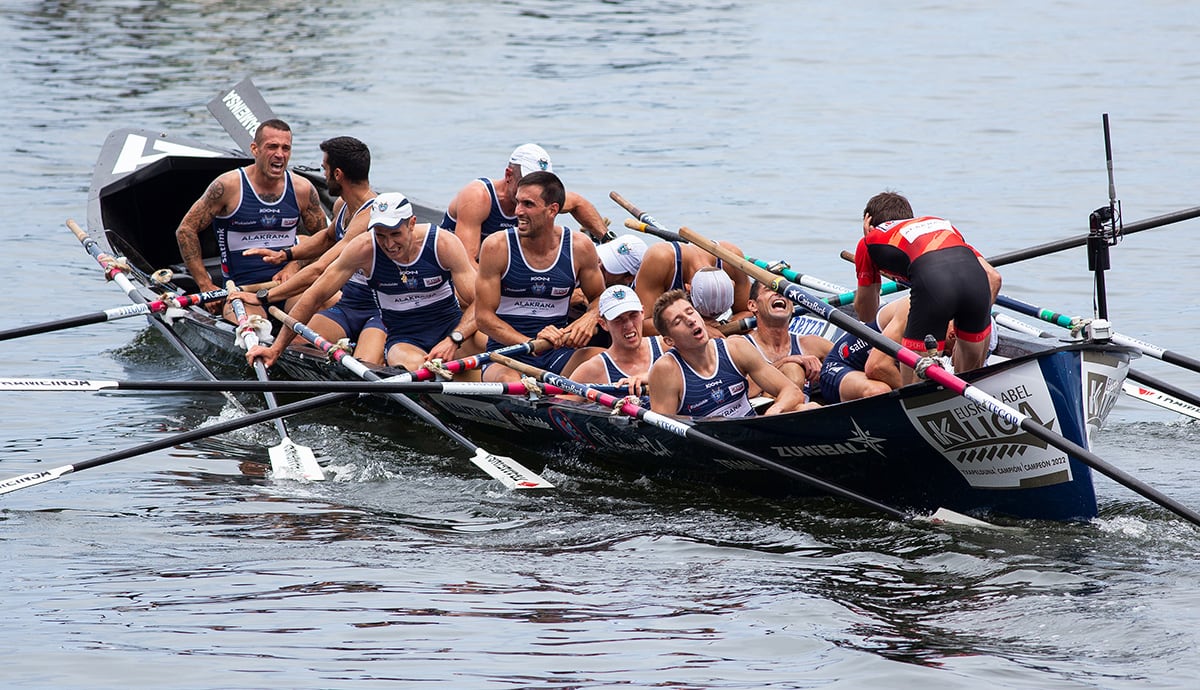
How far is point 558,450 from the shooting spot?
905 centimetres

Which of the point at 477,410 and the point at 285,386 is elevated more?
the point at 285,386

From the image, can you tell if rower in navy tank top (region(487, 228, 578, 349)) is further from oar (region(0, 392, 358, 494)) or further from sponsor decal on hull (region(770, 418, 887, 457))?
sponsor decal on hull (region(770, 418, 887, 457))

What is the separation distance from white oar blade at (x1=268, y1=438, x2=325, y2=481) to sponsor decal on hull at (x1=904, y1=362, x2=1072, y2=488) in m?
4.08

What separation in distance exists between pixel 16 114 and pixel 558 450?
65.4 ft

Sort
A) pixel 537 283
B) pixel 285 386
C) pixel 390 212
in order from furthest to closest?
1. pixel 537 283
2. pixel 390 212
3. pixel 285 386

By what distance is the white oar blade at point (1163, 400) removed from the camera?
29.0ft

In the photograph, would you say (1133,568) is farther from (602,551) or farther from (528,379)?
(528,379)

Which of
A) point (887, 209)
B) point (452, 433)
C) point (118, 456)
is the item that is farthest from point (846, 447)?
point (118, 456)

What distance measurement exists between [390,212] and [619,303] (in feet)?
5.90

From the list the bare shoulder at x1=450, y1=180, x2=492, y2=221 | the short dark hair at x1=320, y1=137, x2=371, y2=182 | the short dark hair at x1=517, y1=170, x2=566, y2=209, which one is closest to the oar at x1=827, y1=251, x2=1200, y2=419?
the short dark hair at x1=517, y1=170, x2=566, y2=209

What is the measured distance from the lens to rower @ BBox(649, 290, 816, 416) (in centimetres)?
819

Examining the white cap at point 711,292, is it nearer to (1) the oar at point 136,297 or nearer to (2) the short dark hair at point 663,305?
(2) the short dark hair at point 663,305

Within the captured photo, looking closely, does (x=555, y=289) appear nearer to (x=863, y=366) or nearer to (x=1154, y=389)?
(x=863, y=366)

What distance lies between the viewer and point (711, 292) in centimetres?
904
